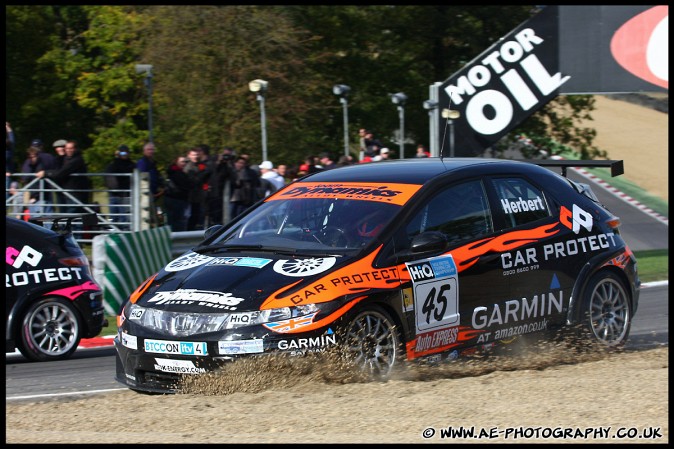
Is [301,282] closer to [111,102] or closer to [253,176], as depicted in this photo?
[253,176]

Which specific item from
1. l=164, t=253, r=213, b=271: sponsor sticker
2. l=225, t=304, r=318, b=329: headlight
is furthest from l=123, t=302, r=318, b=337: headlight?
l=164, t=253, r=213, b=271: sponsor sticker

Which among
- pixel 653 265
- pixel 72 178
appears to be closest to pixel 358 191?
pixel 72 178

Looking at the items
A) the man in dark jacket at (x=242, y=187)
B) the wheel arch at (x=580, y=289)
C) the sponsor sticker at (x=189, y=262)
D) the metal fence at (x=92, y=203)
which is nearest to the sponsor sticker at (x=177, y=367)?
the sponsor sticker at (x=189, y=262)

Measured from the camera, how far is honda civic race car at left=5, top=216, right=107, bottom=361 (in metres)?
9.98

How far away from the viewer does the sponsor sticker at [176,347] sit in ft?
22.9

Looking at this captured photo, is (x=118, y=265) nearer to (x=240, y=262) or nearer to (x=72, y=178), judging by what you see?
(x=72, y=178)

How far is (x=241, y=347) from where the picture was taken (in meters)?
6.91

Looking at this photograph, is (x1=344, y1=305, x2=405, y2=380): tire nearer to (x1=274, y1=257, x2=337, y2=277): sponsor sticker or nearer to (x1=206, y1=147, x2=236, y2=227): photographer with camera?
(x1=274, y1=257, x2=337, y2=277): sponsor sticker

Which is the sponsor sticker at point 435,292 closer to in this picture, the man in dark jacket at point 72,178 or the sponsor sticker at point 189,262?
the sponsor sticker at point 189,262

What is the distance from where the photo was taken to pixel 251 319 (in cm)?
697

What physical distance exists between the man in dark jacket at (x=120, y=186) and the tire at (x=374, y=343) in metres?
9.76

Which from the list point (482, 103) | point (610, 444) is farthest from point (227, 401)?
point (482, 103)

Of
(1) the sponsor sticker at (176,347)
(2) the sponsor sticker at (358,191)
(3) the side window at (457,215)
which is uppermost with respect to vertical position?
(2) the sponsor sticker at (358,191)

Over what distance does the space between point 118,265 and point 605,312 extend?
646cm
